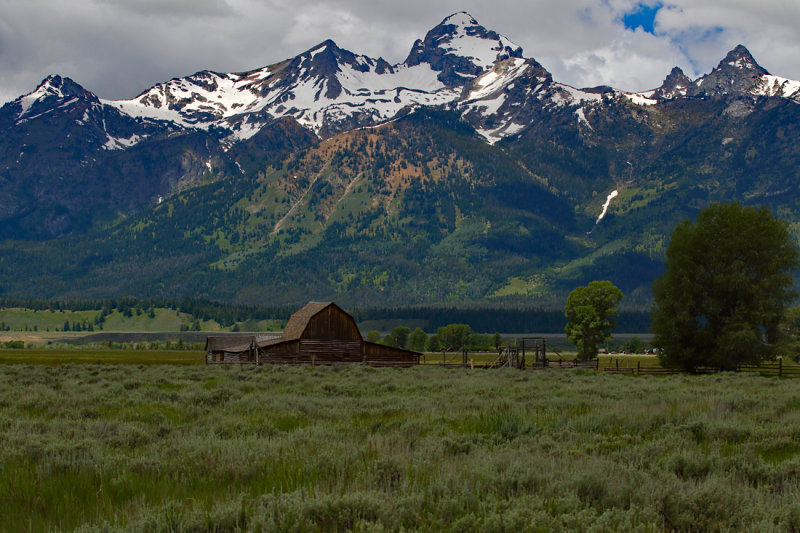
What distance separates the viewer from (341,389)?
24031mm

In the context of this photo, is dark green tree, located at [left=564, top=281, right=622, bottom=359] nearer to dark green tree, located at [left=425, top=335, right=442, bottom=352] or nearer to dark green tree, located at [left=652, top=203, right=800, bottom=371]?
dark green tree, located at [left=652, top=203, right=800, bottom=371]

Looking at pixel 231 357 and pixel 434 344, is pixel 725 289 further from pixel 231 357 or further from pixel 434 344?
pixel 434 344

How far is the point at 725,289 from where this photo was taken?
158 feet

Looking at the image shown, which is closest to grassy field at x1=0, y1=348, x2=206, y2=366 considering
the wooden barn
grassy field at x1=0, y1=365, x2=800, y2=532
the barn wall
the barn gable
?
the wooden barn

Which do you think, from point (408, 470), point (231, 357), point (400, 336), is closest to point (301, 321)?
point (231, 357)

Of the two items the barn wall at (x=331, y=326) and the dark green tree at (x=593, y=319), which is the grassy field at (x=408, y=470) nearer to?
the barn wall at (x=331, y=326)

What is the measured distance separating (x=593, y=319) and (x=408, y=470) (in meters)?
77.0

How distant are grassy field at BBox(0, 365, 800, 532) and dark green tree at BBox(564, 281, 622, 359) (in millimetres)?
67117

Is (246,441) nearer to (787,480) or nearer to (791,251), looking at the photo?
(787,480)

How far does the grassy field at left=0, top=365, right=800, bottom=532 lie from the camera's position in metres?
6.79

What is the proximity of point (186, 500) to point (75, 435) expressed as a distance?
565 cm

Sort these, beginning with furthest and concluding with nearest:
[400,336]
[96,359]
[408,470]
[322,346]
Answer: [400,336] → [96,359] → [322,346] → [408,470]

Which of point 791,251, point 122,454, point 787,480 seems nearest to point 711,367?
point 791,251

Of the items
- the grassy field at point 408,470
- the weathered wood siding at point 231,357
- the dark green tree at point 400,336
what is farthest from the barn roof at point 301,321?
the dark green tree at point 400,336
